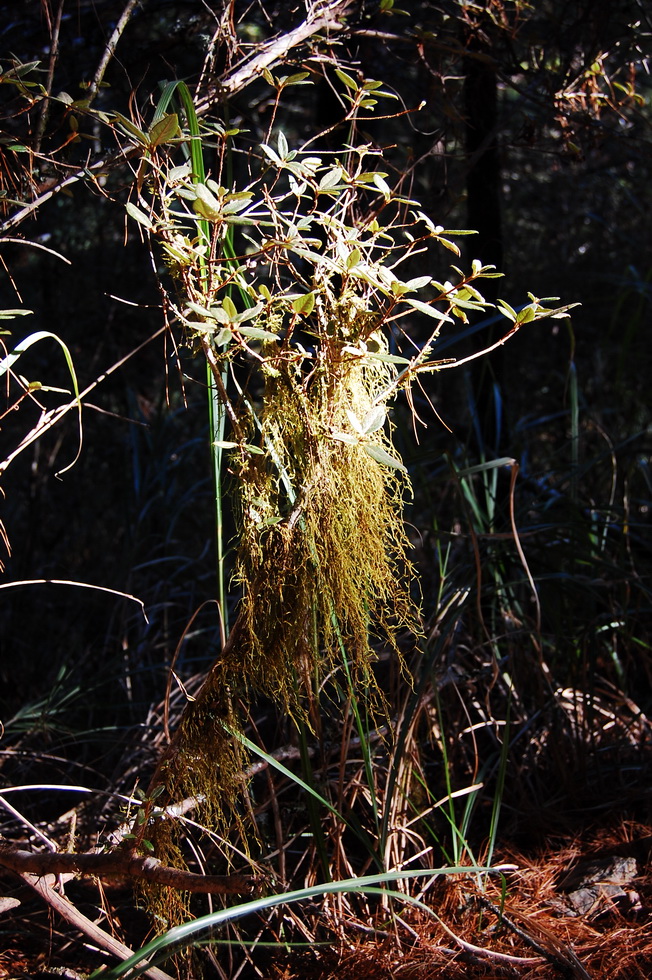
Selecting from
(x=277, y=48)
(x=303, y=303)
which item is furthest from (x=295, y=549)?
(x=277, y=48)

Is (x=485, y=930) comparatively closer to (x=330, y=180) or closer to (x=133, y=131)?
(x=330, y=180)

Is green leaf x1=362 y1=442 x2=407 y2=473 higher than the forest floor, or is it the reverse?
green leaf x1=362 y1=442 x2=407 y2=473

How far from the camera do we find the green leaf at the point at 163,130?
39.0 inches

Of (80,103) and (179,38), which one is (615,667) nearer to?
(80,103)

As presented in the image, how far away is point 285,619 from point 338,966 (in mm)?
629

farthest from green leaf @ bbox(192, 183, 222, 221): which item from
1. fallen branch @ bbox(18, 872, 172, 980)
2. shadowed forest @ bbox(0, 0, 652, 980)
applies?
fallen branch @ bbox(18, 872, 172, 980)

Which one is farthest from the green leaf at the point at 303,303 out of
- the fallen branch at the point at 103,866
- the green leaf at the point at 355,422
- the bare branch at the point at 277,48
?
the fallen branch at the point at 103,866

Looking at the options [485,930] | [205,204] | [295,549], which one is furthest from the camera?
[485,930]

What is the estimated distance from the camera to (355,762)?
5.15 ft

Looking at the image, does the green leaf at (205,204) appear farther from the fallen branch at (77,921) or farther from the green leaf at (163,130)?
the fallen branch at (77,921)

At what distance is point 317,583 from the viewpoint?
1101 mm

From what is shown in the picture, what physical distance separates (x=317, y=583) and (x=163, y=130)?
0.61 m

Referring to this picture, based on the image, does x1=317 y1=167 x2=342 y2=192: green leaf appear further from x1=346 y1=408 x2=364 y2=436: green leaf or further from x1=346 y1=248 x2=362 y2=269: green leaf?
x1=346 y1=408 x2=364 y2=436: green leaf

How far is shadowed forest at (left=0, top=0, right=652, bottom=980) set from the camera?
1.08 meters
